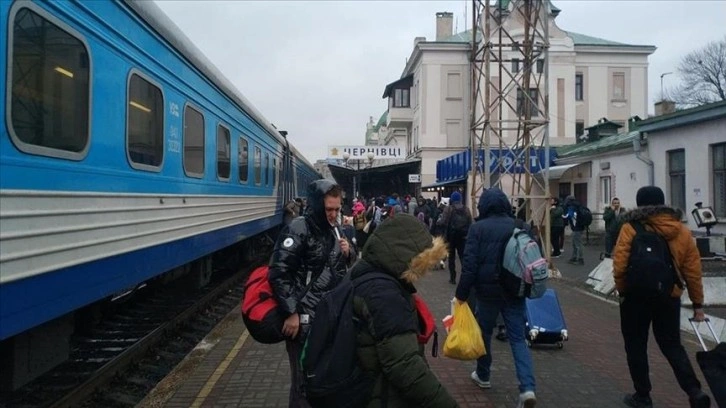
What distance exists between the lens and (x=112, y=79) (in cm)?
475

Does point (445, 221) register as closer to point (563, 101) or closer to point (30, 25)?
point (30, 25)

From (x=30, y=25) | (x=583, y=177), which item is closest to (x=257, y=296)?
(x=30, y=25)

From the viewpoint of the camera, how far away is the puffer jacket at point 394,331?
7.96 feet

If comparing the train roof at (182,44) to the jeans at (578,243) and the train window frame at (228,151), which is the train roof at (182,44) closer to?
the train window frame at (228,151)

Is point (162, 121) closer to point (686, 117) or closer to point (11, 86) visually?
point (11, 86)

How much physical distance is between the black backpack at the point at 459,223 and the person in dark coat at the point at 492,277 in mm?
5313

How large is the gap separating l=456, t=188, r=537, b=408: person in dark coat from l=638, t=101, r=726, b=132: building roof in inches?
435

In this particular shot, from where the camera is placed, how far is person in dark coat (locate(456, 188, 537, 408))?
498cm

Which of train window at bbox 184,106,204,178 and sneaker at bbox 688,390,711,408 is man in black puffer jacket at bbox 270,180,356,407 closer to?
sneaker at bbox 688,390,711,408

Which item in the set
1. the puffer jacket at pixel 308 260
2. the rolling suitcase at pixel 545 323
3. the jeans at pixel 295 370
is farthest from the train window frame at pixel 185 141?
the rolling suitcase at pixel 545 323

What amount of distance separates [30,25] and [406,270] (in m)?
2.74

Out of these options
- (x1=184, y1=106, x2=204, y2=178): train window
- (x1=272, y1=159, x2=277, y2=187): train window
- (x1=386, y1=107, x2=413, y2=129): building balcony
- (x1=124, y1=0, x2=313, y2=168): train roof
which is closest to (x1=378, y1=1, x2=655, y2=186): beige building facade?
(x1=386, y1=107, x2=413, y2=129): building balcony

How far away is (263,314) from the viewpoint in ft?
11.8

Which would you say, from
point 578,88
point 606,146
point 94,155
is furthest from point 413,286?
point 578,88
